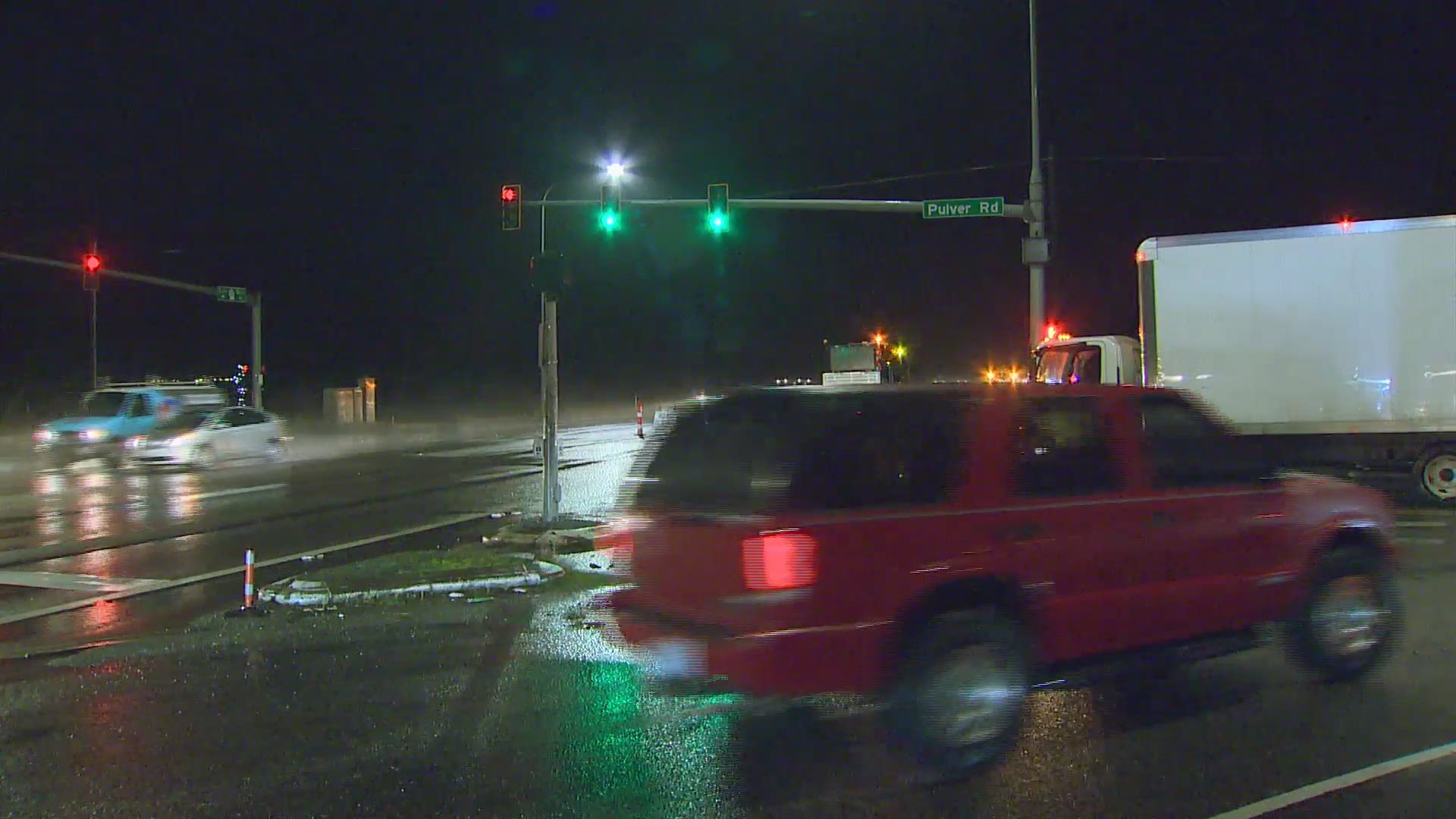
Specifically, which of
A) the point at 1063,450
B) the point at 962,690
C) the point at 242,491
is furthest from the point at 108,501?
the point at 1063,450

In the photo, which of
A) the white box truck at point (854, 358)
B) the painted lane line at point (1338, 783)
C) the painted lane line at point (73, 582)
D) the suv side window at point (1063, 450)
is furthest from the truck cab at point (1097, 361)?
the white box truck at point (854, 358)

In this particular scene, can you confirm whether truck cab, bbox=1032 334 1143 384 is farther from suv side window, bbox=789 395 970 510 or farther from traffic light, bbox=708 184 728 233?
suv side window, bbox=789 395 970 510

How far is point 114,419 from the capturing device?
88.8 feet

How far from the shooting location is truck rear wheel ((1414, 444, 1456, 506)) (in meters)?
15.3

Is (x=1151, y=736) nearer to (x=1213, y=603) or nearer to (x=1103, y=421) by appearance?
(x=1213, y=603)

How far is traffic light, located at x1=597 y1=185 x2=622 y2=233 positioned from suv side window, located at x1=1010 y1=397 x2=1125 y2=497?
16.4 metres

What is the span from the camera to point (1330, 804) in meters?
5.13

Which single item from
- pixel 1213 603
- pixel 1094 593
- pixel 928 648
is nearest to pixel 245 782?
pixel 928 648

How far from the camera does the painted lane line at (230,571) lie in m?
10.3

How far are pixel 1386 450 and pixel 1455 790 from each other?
11.7 metres

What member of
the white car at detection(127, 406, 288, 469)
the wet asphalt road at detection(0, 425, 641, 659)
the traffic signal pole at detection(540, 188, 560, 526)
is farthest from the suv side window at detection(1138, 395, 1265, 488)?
the white car at detection(127, 406, 288, 469)

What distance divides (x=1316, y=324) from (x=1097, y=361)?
292 cm

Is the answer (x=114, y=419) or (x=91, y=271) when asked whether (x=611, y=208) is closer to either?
(x=114, y=419)

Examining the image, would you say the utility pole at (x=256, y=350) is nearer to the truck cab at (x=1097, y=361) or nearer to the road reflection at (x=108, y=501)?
the road reflection at (x=108, y=501)
